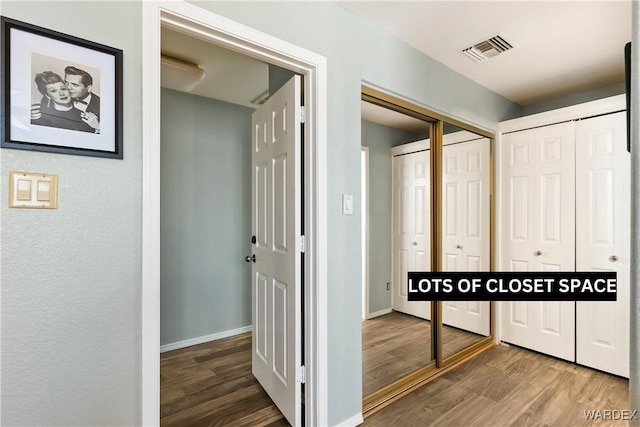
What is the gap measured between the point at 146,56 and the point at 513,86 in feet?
10.1

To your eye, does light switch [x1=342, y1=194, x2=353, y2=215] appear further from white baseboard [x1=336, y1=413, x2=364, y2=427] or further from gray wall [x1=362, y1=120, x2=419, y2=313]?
white baseboard [x1=336, y1=413, x2=364, y2=427]

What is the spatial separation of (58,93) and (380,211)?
2.05m

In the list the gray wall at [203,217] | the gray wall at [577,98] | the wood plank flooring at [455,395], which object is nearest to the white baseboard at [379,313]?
the wood plank flooring at [455,395]

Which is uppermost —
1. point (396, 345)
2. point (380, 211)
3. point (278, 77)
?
point (278, 77)

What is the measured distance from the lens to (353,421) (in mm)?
1847

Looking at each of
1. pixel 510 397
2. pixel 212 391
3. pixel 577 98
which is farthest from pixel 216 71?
pixel 577 98

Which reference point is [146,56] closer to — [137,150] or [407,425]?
[137,150]

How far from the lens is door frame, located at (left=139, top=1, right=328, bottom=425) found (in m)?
1.16

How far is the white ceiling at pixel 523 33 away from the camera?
5.91 feet

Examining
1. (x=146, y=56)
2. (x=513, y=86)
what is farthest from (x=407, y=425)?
(x=513, y=86)

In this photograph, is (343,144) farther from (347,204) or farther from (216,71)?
(216,71)

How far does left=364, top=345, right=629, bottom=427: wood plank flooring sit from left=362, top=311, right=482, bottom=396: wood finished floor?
18cm

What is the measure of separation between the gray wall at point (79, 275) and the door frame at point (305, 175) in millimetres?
31

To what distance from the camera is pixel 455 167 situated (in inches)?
109
